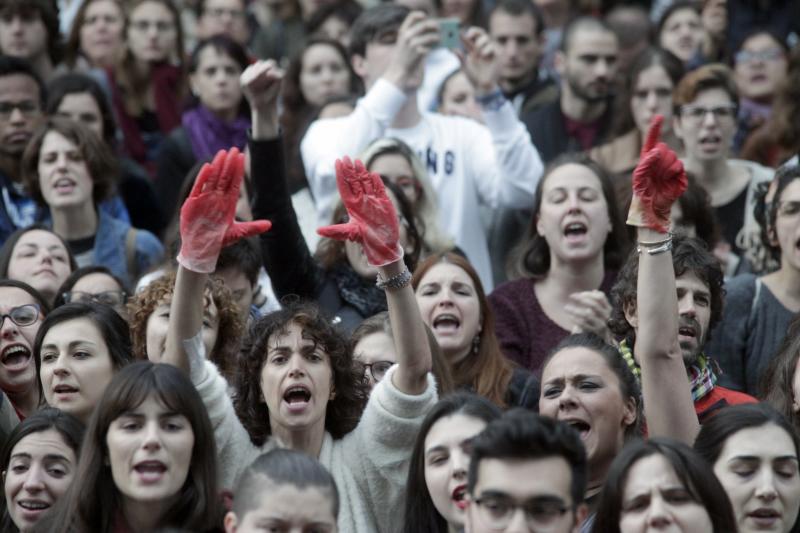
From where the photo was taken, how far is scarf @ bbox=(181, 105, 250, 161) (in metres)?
9.70

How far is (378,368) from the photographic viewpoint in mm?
6453

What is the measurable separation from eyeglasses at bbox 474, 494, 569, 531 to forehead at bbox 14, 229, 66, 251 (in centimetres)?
355

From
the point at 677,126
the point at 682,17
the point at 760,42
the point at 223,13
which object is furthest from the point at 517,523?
the point at 223,13

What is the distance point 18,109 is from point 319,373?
405 cm

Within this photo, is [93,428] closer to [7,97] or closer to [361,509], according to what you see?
[361,509]

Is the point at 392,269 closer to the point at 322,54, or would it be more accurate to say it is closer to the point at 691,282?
the point at 691,282

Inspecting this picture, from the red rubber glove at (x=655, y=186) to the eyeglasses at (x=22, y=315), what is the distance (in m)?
2.67

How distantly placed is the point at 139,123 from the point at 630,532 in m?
6.14

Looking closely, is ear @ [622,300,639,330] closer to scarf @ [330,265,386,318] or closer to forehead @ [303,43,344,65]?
scarf @ [330,265,386,318]

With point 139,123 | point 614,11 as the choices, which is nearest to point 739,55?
point 614,11

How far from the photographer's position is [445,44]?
9.40 meters

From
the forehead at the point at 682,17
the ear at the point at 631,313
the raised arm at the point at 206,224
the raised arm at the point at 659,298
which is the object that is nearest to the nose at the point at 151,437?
the raised arm at the point at 206,224

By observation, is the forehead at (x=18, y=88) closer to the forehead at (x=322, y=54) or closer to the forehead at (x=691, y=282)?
the forehead at (x=322, y=54)

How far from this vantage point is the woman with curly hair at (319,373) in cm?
560
